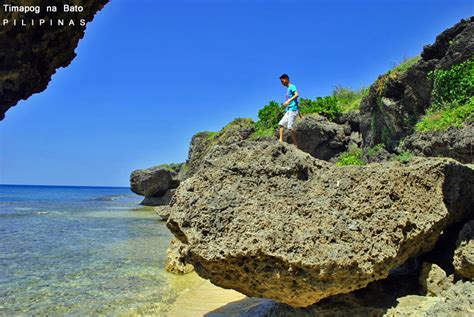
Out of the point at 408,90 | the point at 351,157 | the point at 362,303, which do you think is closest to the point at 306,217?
the point at 362,303

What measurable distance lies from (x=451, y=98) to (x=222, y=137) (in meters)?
20.1

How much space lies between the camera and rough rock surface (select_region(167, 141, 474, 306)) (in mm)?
4707

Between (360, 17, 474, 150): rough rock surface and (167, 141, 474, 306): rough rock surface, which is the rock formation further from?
(167, 141, 474, 306): rough rock surface

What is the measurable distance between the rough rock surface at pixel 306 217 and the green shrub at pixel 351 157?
462 inches

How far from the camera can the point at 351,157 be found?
18062 mm

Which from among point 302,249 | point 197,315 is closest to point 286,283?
point 302,249

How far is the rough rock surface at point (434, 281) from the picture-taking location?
521 cm

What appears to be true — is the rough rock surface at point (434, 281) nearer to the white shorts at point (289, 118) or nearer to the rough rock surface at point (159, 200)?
the white shorts at point (289, 118)

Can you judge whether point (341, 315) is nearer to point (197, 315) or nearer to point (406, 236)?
point (406, 236)

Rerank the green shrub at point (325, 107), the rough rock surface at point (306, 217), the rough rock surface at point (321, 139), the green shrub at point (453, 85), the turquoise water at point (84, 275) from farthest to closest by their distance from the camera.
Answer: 1. the green shrub at point (325, 107)
2. the rough rock surface at point (321, 139)
3. the green shrub at point (453, 85)
4. the turquoise water at point (84, 275)
5. the rough rock surface at point (306, 217)

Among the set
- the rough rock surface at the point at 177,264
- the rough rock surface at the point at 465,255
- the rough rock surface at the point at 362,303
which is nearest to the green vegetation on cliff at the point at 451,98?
the rough rock surface at the point at 465,255

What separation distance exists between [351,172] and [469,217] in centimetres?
216

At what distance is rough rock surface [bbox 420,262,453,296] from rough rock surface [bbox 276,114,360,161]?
1423 cm

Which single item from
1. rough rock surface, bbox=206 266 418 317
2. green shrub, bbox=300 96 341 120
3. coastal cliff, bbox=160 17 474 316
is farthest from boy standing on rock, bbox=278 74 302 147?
green shrub, bbox=300 96 341 120
